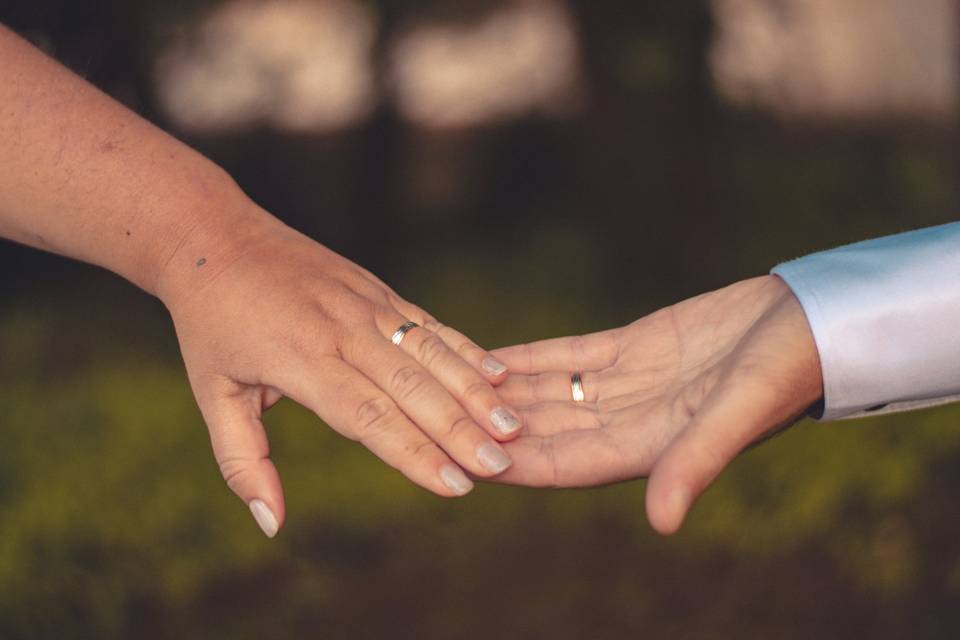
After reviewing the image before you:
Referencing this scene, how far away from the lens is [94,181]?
85.3 inches

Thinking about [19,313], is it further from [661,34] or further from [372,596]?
[661,34]

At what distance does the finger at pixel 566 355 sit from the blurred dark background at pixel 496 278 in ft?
5.63

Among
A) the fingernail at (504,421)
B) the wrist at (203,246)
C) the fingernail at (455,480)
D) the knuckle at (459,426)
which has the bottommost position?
the fingernail at (455,480)

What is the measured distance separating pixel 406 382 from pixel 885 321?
0.94 meters

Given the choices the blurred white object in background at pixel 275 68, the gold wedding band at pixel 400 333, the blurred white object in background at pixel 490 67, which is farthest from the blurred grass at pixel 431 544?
the blurred white object in background at pixel 490 67

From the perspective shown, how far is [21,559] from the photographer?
3.88 meters

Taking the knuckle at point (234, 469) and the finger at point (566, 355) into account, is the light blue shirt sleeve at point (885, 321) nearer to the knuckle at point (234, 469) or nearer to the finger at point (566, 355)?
the finger at point (566, 355)

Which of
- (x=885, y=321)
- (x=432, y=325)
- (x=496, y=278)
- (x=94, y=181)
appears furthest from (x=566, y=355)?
(x=496, y=278)

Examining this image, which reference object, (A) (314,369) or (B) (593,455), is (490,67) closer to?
(A) (314,369)

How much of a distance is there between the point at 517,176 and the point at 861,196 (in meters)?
1.83

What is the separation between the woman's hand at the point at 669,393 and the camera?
1.68 meters

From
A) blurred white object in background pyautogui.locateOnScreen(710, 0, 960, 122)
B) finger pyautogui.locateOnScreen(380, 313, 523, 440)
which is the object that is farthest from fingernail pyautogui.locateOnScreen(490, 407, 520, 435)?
blurred white object in background pyautogui.locateOnScreen(710, 0, 960, 122)

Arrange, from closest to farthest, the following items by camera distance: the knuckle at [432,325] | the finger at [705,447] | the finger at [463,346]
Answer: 1. the finger at [705,447]
2. the finger at [463,346]
3. the knuckle at [432,325]

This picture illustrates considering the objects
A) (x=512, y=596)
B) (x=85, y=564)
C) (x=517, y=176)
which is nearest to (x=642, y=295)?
(x=517, y=176)
